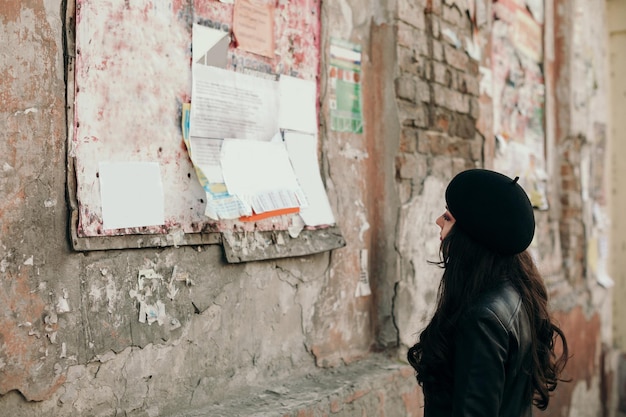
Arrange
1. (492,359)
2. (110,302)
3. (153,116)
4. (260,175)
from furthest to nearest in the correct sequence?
(260,175) < (153,116) < (110,302) < (492,359)

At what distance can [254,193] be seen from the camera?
8.45 ft

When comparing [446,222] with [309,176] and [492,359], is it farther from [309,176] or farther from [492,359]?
[309,176]

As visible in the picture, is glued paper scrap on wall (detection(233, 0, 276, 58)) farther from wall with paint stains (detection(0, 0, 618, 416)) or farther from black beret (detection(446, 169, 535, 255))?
black beret (detection(446, 169, 535, 255))

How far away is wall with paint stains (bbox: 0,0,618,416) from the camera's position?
1.94 metres

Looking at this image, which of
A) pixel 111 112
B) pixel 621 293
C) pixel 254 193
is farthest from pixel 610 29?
pixel 111 112

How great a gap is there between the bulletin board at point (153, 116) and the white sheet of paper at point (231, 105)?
0.02m

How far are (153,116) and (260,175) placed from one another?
501mm

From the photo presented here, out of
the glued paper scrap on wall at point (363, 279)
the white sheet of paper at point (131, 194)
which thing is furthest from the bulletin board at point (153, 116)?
the glued paper scrap on wall at point (363, 279)

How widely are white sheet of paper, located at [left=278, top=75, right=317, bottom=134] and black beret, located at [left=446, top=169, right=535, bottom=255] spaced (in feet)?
3.51

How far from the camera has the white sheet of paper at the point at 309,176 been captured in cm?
282

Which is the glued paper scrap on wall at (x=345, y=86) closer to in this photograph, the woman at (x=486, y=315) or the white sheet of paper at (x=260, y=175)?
the white sheet of paper at (x=260, y=175)

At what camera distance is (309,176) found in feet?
9.44

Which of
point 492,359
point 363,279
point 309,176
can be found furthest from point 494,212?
point 363,279

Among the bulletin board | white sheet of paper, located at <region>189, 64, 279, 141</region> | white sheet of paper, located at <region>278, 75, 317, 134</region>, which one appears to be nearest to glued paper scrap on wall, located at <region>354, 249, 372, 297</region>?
the bulletin board
